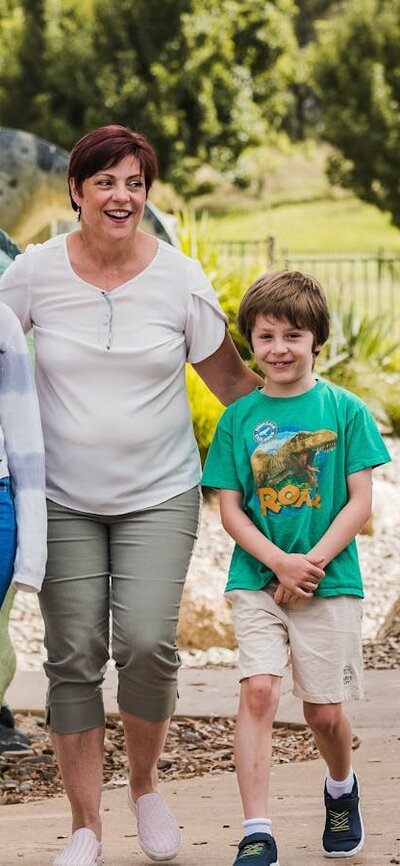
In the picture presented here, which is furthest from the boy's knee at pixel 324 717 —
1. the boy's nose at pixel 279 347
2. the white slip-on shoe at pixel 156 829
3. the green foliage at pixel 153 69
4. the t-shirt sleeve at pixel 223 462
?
the green foliage at pixel 153 69

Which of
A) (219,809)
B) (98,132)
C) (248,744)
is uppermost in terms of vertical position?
(98,132)

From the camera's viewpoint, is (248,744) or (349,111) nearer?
(248,744)

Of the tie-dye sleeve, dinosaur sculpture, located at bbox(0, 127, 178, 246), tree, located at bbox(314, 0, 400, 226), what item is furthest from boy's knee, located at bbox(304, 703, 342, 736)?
tree, located at bbox(314, 0, 400, 226)

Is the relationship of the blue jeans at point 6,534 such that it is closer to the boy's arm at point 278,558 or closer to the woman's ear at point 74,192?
the boy's arm at point 278,558

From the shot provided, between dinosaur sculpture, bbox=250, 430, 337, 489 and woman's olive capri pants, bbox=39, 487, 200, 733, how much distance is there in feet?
0.73

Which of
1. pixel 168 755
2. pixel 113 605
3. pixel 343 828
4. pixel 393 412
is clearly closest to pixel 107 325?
pixel 113 605

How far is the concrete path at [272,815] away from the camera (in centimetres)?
335

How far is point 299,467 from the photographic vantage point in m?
3.23

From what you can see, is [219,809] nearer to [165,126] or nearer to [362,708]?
[362,708]

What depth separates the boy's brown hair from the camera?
10.7 feet

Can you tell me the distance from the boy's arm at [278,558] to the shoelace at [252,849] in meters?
0.53

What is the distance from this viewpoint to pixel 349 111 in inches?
1082

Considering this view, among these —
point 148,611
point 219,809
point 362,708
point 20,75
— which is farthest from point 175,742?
point 20,75

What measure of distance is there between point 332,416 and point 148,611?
0.60 m
